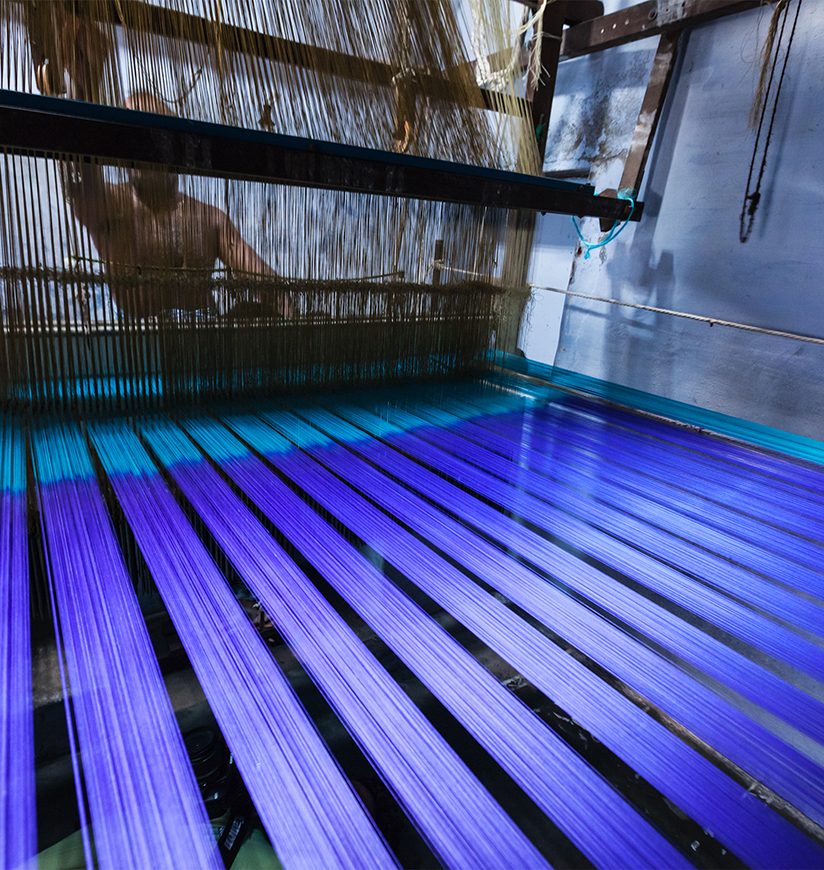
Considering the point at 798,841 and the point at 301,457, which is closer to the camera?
the point at 798,841

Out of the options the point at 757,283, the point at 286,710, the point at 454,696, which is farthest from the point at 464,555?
the point at 757,283

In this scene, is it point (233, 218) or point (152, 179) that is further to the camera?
point (233, 218)

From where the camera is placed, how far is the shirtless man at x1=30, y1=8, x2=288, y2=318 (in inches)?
52.5

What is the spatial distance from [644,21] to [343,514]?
252 cm

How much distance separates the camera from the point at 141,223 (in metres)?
1.51

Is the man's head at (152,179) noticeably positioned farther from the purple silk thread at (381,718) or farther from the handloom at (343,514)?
the purple silk thread at (381,718)

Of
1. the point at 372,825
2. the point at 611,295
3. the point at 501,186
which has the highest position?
the point at 501,186

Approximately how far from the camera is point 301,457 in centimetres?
147

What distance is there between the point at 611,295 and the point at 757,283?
0.75 m

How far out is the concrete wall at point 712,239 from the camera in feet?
7.13

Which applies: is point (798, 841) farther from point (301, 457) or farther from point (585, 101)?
point (585, 101)

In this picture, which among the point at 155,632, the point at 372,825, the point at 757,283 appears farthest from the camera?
the point at 757,283

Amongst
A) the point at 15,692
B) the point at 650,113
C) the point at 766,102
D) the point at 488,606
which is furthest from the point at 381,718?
the point at 650,113

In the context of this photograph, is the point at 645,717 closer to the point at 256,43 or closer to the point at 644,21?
the point at 256,43
